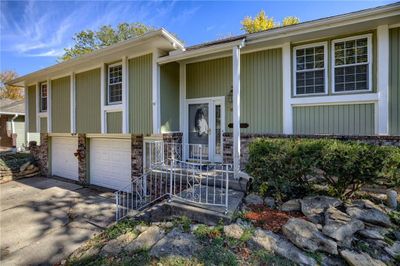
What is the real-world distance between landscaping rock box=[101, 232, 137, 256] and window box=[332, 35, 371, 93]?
21.0 ft

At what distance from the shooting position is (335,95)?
6.18 metres

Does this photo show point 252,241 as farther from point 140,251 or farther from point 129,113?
point 129,113

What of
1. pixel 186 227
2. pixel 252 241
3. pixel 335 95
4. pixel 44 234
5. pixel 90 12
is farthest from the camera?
pixel 90 12

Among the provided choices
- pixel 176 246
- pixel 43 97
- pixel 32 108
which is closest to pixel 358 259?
pixel 176 246

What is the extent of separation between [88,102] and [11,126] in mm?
15633

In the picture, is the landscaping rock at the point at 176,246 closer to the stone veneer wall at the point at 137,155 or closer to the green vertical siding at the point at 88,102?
the stone veneer wall at the point at 137,155

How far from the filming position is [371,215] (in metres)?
3.82

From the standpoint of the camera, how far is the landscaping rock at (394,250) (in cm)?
312

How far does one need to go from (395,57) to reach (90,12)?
11392mm

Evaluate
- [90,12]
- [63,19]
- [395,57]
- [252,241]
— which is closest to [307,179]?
[252,241]

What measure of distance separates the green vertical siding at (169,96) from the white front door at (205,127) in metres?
0.51

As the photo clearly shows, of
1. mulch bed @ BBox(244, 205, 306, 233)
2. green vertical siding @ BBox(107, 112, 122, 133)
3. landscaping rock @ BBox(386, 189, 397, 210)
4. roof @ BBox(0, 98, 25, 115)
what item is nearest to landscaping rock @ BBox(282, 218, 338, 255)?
mulch bed @ BBox(244, 205, 306, 233)

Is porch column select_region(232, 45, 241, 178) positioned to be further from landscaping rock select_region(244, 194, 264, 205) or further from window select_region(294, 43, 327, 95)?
window select_region(294, 43, 327, 95)

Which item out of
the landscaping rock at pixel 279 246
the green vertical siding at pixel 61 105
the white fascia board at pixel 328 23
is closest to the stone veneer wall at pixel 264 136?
the white fascia board at pixel 328 23
